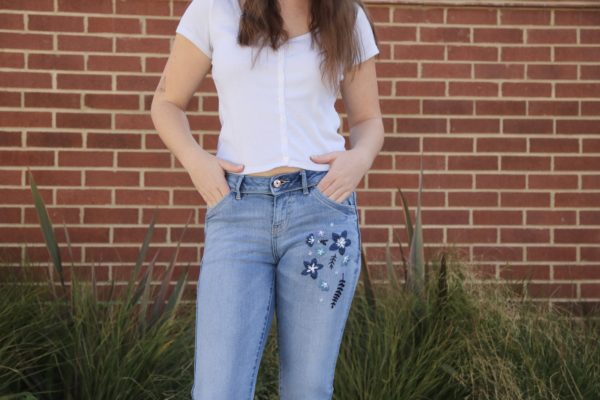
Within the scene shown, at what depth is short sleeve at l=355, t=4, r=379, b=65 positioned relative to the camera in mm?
2535

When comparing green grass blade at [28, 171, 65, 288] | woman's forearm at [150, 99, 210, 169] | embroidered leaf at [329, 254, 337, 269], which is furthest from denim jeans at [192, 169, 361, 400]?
green grass blade at [28, 171, 65, 288]

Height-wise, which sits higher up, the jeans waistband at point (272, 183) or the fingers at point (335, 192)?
the jeans waistband at point (272, 183)

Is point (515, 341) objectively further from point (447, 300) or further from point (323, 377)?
point (323, 377)

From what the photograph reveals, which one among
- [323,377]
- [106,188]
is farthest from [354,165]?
[106,188]

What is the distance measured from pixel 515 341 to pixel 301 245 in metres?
1.66

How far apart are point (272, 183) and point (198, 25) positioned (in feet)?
1.64

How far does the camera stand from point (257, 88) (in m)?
2.32

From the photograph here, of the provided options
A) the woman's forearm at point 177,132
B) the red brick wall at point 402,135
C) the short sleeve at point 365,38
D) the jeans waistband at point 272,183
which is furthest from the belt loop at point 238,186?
the red brick wall at point 402,135

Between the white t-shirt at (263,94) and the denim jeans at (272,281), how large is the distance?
7 cm

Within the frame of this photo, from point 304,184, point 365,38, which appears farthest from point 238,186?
point 365,38

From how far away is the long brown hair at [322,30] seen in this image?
7.63 feet

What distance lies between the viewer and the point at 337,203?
2326 mm

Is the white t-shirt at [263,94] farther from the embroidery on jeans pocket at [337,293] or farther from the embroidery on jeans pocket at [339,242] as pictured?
the embroidery on jeans pocket at [337,293]

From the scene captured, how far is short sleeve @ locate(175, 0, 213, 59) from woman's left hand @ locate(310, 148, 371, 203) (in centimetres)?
45
